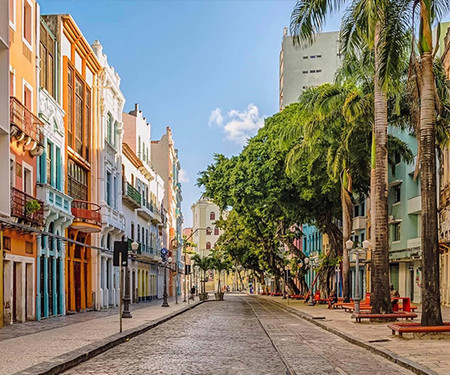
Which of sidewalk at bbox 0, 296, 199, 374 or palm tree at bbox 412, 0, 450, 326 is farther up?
palm tree at bbox 412, 0, 450, 326

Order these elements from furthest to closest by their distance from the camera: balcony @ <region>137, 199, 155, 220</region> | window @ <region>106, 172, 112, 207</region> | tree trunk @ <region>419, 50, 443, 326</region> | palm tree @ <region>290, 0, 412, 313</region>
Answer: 1. balcony @ <region>137, 199, 155, 220</region>
2. window @ <region>106, 172, 112, 207</region>
3. palm tree @ <region>290, 0, 412, 313</region>
4. tree trunk @ <region>419, 50, 443, 326</region>

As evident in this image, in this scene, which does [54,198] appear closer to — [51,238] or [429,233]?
[51,238]

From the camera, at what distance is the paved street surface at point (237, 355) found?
42.6 feet

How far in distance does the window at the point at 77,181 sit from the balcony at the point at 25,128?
6.11 m

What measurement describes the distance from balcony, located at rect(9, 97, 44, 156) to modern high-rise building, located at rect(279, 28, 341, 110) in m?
71.7

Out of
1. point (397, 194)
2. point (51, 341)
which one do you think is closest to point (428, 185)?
point (51, 341)

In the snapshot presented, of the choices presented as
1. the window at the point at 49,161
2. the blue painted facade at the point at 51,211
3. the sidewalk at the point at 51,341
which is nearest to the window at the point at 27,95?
the blue painted facade at the point at 51,211

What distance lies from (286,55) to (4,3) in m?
78.4

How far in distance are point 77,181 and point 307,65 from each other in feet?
219

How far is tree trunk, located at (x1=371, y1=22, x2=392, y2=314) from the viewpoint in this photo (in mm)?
24906

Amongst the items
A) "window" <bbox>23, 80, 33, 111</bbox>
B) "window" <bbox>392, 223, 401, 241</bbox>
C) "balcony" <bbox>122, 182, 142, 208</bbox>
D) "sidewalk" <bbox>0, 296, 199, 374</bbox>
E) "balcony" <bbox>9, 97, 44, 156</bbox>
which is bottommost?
"sidewalk" <bbox>0, 296, 199, 374</bbox>

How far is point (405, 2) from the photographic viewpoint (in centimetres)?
2030

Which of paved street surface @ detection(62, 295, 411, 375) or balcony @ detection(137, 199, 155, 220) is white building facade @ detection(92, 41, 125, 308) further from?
paved street surface @ detection(62, 295, 411, 375)

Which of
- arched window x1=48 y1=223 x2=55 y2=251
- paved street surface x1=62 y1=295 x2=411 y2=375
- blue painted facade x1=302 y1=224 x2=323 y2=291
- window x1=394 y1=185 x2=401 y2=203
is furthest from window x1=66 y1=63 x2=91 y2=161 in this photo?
blue painted facade x1=302 y1=224 x2=323 y2=291
